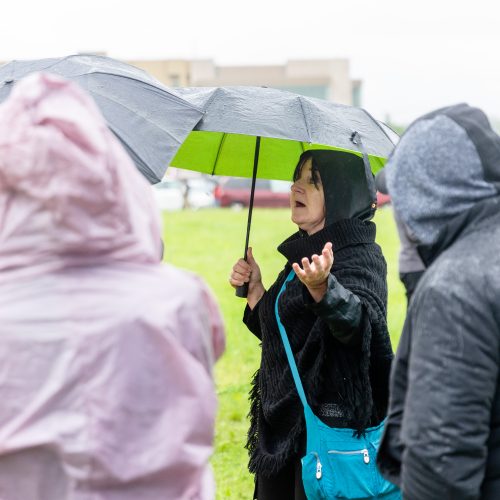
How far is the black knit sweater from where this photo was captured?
382 centimetres

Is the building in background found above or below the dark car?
below

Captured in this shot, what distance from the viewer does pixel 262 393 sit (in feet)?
13.5

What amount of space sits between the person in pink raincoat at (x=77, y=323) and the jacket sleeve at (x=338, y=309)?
1.46 meters

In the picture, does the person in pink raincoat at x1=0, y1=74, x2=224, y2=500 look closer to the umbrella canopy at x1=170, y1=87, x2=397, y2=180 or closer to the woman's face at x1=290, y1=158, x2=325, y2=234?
the umbrella canopy at x1=170, y1=87, x2=397, y2=180

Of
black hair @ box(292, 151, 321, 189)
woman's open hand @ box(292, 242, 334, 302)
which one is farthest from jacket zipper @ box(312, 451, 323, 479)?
black hair @ box(292, 151, 321, 189)

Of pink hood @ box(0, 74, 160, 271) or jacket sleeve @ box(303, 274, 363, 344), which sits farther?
jacket sleeve @ box(303, 274, 363, 344)

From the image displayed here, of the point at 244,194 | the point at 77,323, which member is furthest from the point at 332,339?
the point at 244,194

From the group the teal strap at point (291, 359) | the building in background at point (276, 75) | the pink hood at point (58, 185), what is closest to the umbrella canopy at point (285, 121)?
the teal strap at point (291, 359)

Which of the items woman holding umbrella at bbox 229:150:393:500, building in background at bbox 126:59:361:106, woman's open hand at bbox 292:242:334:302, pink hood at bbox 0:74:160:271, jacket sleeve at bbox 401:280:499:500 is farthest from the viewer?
building in background at bbox 126:59:361:106

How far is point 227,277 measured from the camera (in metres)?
13.3

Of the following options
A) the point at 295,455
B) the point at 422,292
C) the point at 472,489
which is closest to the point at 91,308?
the point at 422,292

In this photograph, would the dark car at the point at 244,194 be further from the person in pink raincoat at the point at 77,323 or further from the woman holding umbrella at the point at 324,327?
the person in pink raincoat at the point at 77,323

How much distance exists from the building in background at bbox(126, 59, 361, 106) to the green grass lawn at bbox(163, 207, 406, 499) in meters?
39.7

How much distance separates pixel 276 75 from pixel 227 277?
2343 inches
